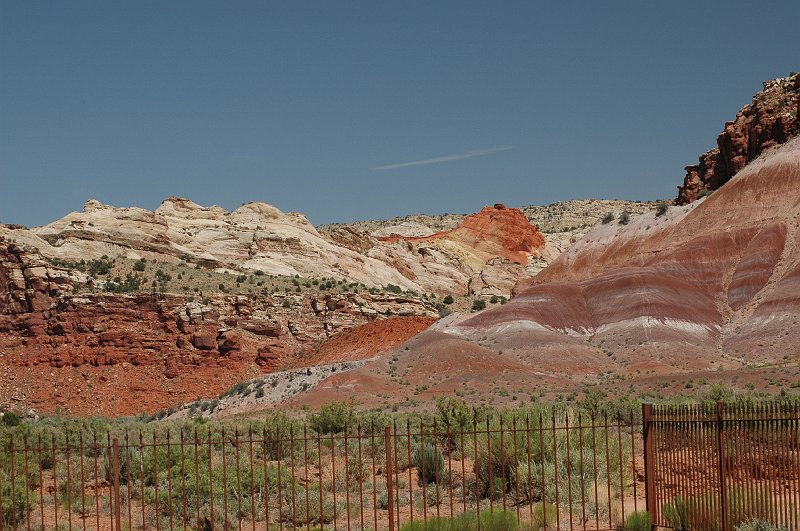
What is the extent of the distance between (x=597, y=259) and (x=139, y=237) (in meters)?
32.5

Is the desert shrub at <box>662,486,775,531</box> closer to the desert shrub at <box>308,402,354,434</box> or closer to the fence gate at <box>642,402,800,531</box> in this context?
the fence gate at <box>642,402,800,531</box>

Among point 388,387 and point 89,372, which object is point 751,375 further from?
point 89,372

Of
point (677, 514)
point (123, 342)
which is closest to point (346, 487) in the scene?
point (677, 514)

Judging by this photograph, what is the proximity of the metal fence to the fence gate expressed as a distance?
0.57m

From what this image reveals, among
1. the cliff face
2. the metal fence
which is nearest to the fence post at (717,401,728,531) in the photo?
the metal fence

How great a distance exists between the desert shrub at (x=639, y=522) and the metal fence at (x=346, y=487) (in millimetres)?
164

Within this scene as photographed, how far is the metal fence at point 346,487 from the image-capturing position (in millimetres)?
14578

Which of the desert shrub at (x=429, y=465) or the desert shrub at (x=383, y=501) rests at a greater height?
the desert shrub at (x=429, y=465)

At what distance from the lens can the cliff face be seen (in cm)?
6419

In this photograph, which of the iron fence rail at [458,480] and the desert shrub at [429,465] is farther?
the desert shrub at [429,465]

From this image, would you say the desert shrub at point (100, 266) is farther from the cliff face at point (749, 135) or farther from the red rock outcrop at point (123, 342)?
the cliff face at point (749, 135)

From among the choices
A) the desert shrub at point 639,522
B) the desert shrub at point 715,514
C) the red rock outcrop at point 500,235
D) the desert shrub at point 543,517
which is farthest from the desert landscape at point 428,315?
the red rock outcrop at point 500,235

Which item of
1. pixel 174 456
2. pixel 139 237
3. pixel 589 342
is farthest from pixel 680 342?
pixel 139 237

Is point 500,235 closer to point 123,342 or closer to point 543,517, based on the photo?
point 123,342
